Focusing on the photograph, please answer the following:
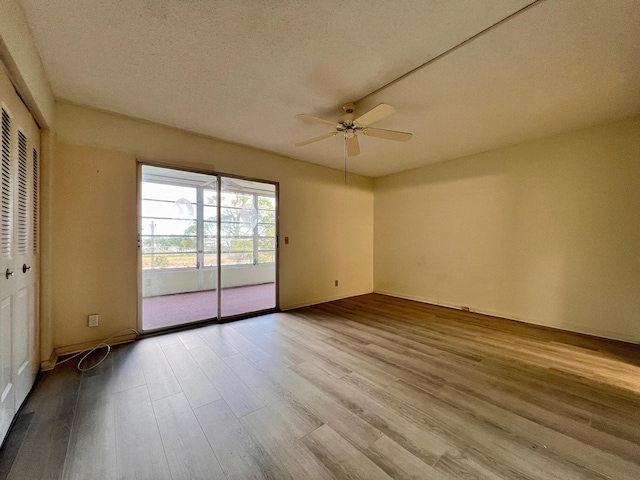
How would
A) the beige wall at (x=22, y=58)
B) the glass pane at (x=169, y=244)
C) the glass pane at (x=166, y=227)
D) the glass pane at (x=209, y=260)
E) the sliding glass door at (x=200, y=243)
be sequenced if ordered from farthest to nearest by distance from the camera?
1. the glass pane at (x=209, y=260)
2. the glass pane at (x=169, y=244)
3. the glass pane at (x=166, y=227)
4. the sliding glass door at (x=200, y=243)
5. the beige wall at (x=22, y=58)

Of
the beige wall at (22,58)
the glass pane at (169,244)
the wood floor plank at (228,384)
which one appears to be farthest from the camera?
the glass pane at (169,244)

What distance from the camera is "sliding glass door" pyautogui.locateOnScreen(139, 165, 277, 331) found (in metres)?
4.10

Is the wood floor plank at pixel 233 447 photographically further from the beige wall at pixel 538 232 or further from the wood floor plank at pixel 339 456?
the beige wall at pixel 538 232

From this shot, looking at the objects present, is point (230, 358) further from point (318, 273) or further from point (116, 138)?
point (116, 138)

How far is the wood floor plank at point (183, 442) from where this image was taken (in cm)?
125

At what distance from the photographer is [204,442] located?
1434mm

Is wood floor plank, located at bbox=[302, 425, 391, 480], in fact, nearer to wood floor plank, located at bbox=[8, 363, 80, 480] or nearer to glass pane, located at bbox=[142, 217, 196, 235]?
wood floor plank, located at bbox=[8, 363, 80, 480]

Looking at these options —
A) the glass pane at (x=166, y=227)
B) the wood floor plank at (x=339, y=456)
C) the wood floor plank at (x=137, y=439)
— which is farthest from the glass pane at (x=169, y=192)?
the wood floor plank at (x=339, y=456)

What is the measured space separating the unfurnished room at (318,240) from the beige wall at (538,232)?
0.03 meters

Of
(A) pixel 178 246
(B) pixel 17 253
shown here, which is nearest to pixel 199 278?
(A) pixel 178 246

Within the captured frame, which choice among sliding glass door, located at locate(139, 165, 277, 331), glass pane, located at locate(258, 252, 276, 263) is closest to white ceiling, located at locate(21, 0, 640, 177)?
sliding glass door, located at locate(139, 165, 277, 331)

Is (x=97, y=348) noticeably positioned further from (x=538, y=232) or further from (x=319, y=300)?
(x=538, y=232)

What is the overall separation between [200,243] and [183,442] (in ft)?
14.3

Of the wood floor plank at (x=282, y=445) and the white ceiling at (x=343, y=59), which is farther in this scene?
the white ceiling at (x=343, y=59)
